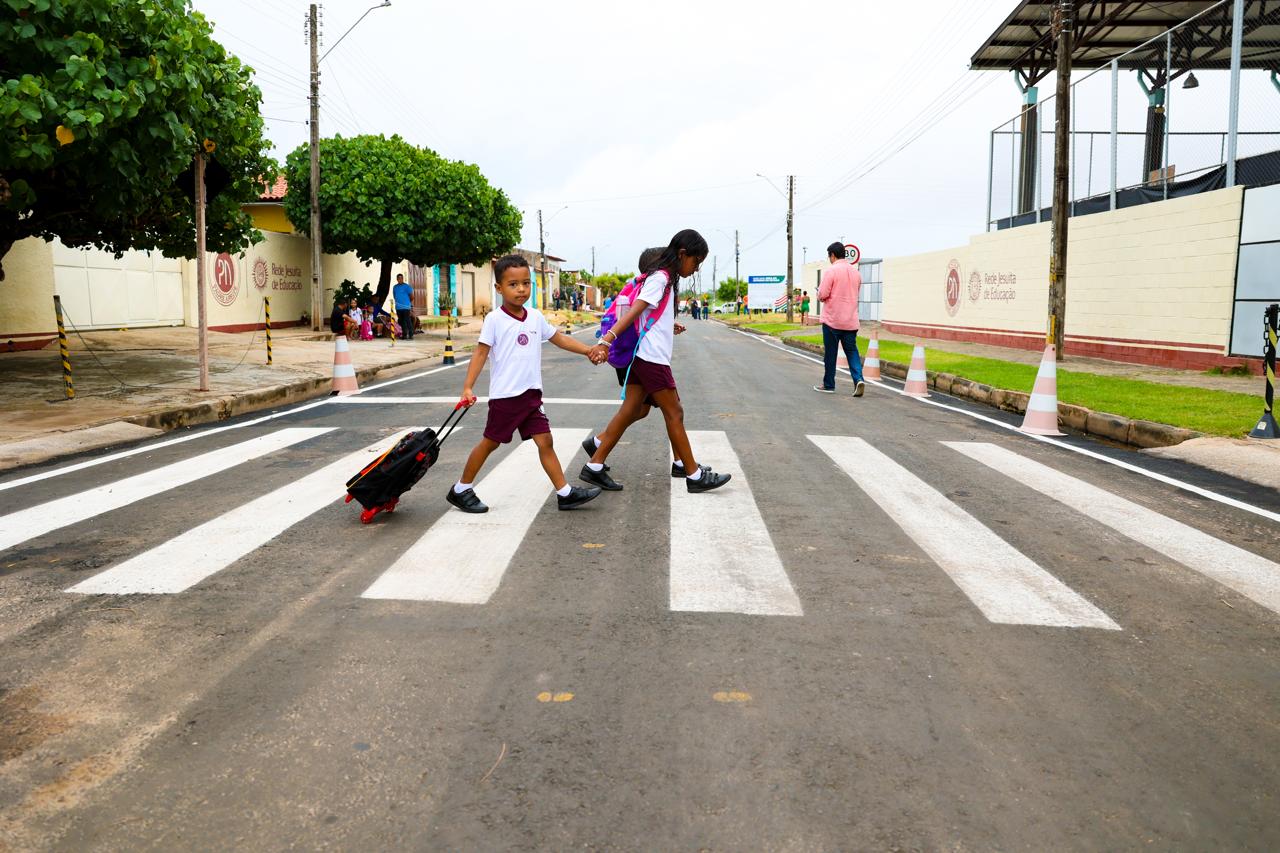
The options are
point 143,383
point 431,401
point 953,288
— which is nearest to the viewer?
point 431,401

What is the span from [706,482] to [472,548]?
1901mm

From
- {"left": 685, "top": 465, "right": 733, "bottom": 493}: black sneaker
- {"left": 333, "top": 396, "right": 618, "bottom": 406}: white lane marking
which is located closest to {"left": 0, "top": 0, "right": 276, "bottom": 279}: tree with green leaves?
{"left": 333, "top": 396, "right": 618, "bottom": 406}: white lane marking

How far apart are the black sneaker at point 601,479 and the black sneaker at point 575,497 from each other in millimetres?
363

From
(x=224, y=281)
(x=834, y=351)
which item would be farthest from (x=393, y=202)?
(x=834, y=351)

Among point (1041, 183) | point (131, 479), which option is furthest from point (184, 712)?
point (1041, 183)

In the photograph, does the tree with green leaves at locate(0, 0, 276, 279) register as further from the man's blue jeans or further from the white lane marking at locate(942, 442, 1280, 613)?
the white lane marking at locate(942, 442, 1280, 613)

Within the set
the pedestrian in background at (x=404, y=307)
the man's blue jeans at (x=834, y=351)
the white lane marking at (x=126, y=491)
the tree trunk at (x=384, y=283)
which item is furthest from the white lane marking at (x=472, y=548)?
the tree trunk at (x=384, y=283)

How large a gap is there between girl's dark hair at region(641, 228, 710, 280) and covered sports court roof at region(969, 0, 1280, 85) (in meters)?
16.3

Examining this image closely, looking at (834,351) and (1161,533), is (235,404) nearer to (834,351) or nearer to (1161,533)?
(834,351)

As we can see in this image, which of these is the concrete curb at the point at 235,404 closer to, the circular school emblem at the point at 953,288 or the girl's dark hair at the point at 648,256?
the girl's dark hair at the point at 648,256

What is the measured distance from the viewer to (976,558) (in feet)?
15.9

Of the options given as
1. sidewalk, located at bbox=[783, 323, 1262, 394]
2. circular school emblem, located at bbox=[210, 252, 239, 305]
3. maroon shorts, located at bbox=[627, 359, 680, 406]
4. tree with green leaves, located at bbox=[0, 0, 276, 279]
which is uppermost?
tree with green leaves, located at bbox=[0, 0, 276, 279]

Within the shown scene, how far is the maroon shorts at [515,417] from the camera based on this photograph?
5684 millimetres

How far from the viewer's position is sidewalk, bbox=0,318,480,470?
28.1ft
